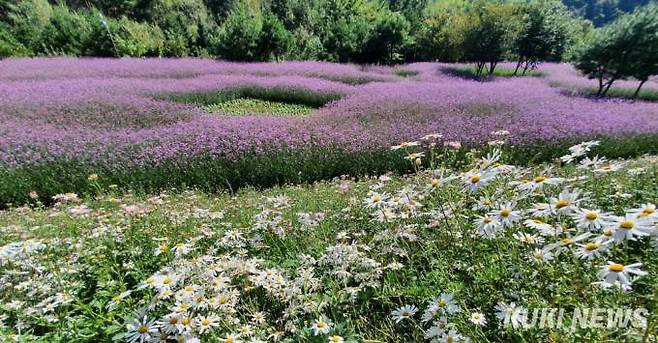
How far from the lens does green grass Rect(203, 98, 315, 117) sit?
12.5 meters

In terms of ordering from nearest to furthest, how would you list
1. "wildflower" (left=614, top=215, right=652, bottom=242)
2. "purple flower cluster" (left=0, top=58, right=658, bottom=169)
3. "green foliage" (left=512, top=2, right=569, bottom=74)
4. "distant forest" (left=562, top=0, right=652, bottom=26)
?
"wildflower" (left=614, top=215, right=652, bottom=242) → "purple flower cluster" (left=0, top=58, right=658, bottom=169) → "green foliage" (left=512, top=2, right=569, bottom=74) → "distant forest" (left=562, top=0, right=652, bottom=26)

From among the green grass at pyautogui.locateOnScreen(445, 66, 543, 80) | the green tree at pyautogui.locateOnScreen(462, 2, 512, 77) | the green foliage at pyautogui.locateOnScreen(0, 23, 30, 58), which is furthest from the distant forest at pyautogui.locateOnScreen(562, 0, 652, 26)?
the green foliage at pyautogui.locateOnScreen(0, 23, 30, 58)

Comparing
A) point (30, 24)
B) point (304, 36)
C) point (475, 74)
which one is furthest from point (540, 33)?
point (30, 24)

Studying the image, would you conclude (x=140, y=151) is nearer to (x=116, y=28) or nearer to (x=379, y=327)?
(x=379, y=327)

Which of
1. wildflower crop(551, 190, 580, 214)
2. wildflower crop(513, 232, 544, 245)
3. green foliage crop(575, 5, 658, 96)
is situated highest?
green foliage crop(575, 5, 658, 96)

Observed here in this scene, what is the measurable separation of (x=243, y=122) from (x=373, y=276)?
6.34 meters

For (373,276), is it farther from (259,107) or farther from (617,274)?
(259,107)

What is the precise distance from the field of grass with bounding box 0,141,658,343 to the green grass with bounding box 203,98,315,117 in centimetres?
964

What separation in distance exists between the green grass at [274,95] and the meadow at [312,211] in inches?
3.3

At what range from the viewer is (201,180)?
20.8ft

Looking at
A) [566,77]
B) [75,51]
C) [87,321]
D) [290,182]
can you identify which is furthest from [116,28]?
[566,77]

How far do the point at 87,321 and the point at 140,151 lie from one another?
500cm

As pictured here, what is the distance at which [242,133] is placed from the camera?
7062mm

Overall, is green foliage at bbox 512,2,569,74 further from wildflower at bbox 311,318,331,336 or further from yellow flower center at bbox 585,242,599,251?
wildflower at bbox 311,318,331,336
